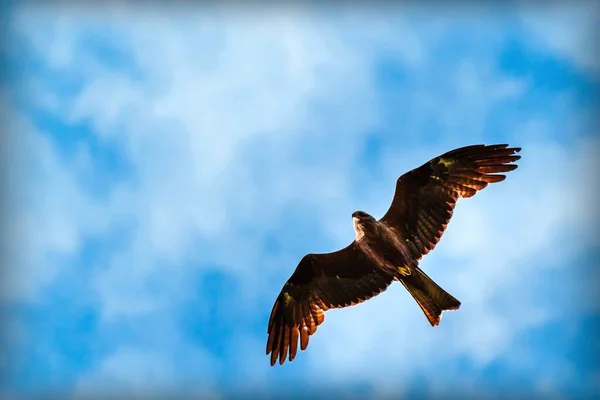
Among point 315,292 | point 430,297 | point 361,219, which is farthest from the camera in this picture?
point 315,292

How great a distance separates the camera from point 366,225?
44.5 feet

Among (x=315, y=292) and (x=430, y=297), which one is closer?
(x=430, y=297)

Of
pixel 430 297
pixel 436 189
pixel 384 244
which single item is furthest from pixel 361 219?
pixel 430 297

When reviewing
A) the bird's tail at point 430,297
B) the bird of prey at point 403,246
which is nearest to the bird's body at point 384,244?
the bird of prey at point 403,246

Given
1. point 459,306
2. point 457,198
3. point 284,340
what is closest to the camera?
point 459,306

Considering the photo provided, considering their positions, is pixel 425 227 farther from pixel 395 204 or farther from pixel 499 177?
pixel 499 177

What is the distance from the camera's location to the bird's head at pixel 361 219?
1354cm

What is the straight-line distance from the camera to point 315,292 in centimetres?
1472

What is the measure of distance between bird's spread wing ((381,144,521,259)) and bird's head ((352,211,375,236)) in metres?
0.61

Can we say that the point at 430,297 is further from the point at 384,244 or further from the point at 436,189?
the point at 436,189

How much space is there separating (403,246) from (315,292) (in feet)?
7.58

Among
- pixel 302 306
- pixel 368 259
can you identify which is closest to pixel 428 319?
pixel 368 259

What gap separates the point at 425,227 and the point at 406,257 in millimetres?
766

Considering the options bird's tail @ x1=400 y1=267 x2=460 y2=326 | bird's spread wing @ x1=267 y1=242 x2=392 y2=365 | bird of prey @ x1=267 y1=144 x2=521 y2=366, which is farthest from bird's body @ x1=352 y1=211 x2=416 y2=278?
bird's spread wing @ x1=267 y1=242 x2=392 y2=365
